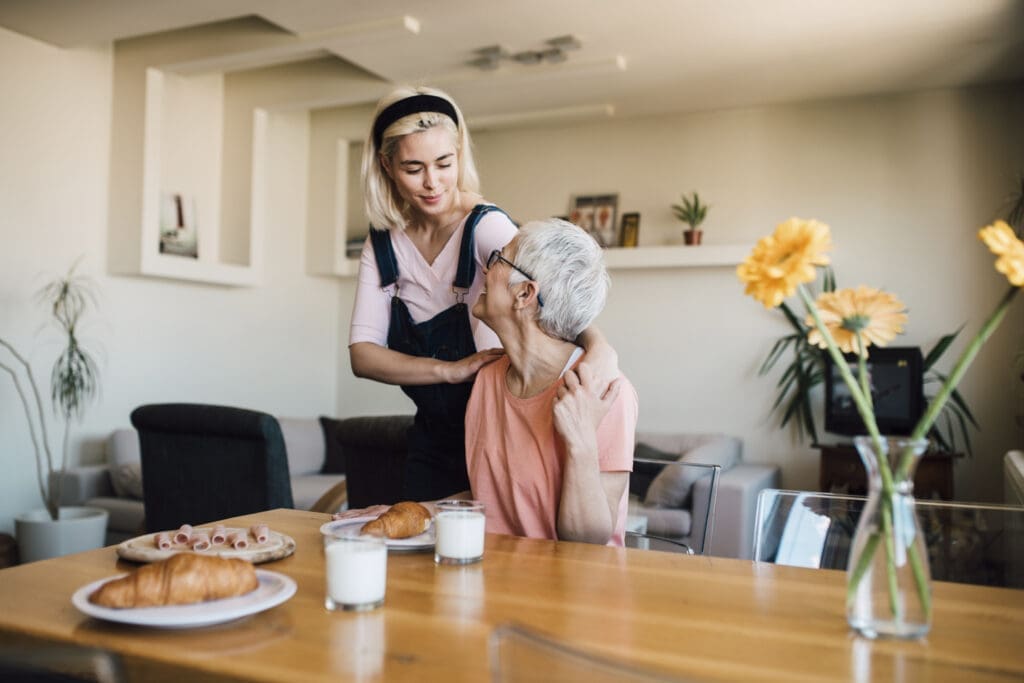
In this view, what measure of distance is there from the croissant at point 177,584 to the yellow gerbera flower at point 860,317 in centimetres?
74

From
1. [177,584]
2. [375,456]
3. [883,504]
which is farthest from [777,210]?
[177,584]

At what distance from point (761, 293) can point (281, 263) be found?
18.4 ft

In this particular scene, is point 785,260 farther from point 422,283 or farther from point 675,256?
point 675,256

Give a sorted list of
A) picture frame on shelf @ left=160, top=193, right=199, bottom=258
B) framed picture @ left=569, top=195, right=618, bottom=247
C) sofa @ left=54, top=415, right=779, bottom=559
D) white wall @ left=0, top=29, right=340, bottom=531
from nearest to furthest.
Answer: sofa @ left=54, top=415, right=779, bottom=559, white wall @ left=0, top=29, right=340, bottom=531, picture frame on shelf @ left=160, top=193, right=199, bottom=258, framed picture @ left=569, top=195, right=618, bottom=247

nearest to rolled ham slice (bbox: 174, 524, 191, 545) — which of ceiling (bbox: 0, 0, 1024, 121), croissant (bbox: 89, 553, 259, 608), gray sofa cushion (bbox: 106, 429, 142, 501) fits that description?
croissant (bbox: 89, 553, 259, 608)

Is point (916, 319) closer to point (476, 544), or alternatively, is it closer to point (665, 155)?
point (665, 155)

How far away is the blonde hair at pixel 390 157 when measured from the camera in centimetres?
203

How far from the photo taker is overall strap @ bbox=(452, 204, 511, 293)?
6.63ft

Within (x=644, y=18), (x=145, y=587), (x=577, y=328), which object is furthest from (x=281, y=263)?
(x=145, y=587)

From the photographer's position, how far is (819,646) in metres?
0.97

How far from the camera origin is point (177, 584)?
1.03 m

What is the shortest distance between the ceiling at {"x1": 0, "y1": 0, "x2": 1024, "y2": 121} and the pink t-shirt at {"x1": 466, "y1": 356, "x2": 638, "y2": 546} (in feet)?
8.72

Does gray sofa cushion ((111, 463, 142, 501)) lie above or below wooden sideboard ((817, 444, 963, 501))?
below

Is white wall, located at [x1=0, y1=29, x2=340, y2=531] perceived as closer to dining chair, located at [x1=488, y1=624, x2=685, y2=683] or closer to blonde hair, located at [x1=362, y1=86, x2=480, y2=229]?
blonde hair, located at [x1=362, y1=86, x2=480, y2=229]
